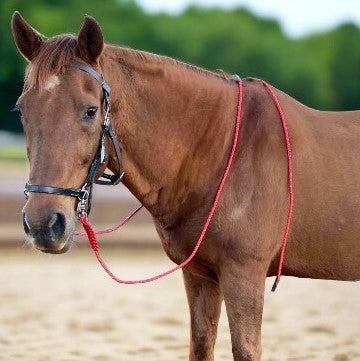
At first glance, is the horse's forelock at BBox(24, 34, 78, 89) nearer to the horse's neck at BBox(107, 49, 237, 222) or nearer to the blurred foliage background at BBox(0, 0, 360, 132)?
the horse's neck at BBox(107, 49, 237, 222)

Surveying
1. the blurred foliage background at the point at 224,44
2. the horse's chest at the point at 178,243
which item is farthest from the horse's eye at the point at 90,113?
the blurred foliage background at the point at 224,44

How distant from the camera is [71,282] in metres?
10.4

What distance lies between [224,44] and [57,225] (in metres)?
68.2

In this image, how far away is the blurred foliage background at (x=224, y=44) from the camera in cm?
6650

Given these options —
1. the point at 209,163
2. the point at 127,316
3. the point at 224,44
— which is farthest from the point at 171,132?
the point at 224,44

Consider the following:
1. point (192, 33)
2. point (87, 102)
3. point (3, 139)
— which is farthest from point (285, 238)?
point (192, 33)

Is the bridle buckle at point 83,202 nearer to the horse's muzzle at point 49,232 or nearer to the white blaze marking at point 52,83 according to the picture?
the horse's muzzle at point 49,232

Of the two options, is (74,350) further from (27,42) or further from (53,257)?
(53,257)

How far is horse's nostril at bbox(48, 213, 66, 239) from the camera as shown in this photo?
156 inches

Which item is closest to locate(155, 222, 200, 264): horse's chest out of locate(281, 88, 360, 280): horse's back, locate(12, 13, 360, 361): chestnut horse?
locate(12, 13, 360, 361): chestnut horse

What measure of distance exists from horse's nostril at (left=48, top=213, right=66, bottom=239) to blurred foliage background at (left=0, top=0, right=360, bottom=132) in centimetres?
5590

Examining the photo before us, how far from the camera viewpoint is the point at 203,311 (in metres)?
4.98

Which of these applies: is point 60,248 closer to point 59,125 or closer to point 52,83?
point 59,125

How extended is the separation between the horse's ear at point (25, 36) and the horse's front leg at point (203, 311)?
1.48m
